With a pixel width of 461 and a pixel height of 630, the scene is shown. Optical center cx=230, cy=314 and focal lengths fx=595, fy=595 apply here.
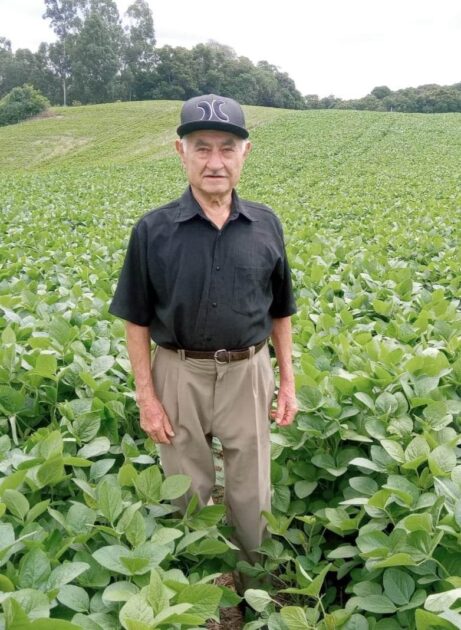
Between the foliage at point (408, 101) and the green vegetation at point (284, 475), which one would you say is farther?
the foliage at point (408, 101)

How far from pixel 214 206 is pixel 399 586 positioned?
158 centimetres

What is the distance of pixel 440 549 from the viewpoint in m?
2.16

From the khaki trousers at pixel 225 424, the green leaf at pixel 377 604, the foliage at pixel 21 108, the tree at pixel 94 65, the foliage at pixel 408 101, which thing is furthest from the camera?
the tree at pixel 94 65

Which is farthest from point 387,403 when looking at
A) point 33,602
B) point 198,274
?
point 33,602

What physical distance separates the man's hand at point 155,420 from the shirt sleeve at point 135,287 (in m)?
0.36

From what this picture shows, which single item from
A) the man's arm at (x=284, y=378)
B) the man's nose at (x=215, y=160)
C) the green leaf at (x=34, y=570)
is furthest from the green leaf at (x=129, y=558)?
the man's nose at (x=215, y=160)

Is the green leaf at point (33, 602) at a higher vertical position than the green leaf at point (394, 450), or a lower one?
higher

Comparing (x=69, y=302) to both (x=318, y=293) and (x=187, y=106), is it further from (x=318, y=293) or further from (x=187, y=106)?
(x=187, y=106)

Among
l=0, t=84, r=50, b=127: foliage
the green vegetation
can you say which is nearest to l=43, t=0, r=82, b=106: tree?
l=0, t=84, r=50, b=127: foliage

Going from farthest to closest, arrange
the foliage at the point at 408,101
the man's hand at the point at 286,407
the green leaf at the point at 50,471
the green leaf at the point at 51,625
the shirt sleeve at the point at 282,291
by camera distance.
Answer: the foliage at the point at 408,101
the man's hand at the point at 286,407
the shirt sleeve at the point at 282,291
the green leaf at the point at 50,471
the green leaf at the point at 51,625

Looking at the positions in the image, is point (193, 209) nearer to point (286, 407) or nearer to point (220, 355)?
point (220, 355)

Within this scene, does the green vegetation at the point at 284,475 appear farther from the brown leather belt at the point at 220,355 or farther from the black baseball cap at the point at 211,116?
the black baseball cap at the point at 211,116

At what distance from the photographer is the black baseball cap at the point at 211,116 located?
2246 millimetres

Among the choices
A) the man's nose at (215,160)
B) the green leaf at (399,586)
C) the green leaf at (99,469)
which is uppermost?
the man's nose at (215,160)
